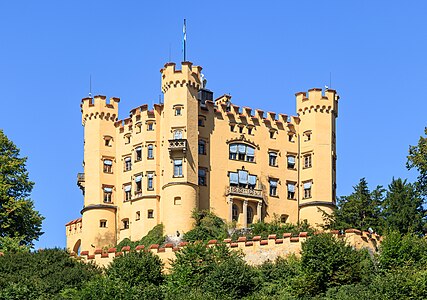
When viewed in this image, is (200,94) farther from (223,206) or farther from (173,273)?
(173,273)

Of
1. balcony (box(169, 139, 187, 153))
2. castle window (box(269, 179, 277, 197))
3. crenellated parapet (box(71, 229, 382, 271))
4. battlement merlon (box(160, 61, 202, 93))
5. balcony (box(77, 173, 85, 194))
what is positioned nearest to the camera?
crenellated parapet (box(71, 229, 382, 271))

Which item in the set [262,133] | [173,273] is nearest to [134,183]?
[262,133]

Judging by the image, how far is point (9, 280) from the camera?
74.1 meters

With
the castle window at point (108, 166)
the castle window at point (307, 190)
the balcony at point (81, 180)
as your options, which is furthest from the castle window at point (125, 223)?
the castle window at point (307, 190)

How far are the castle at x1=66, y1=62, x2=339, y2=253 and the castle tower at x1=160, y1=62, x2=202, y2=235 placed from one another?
2.7 inches

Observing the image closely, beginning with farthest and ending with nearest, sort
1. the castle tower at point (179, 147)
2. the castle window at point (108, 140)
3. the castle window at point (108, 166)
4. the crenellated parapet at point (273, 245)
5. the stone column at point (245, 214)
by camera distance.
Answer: the castle window at point (108, 140) → the castle window at point (108, 166) → the stone column at point (245, 214) → the castle tower at point (179, 147) → the crenellated parapet at point (273, 245)

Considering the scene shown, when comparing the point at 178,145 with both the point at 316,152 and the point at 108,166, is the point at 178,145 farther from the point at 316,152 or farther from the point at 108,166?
the point at 316,152

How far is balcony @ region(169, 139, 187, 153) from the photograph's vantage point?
93950mm

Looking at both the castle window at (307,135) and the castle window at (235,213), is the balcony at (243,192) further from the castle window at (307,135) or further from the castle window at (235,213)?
the castle window at (307,135)

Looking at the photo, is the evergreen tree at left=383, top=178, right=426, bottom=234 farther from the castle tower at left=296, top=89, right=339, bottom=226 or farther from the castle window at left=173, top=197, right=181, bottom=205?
the castle window at left=173, top=197, right=181, bottom=205

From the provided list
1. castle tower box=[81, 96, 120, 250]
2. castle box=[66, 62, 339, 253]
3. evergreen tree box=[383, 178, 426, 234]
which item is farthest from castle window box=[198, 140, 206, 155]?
evergreen tree box=[383, 178, 426, 234]

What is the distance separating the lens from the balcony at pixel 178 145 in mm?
93950

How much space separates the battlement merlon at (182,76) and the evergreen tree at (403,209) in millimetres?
18433

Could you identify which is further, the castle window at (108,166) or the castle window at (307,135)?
the castle window at (307,135)
